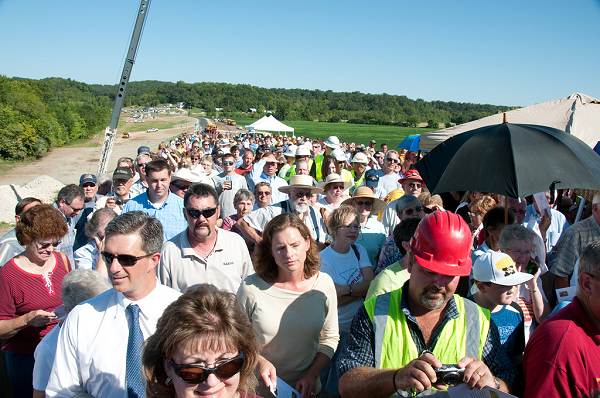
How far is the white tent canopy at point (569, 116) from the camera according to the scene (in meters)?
8.16

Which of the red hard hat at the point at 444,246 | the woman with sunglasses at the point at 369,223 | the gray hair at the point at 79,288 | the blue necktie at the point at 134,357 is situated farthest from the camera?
the woman with sunglasses at the point at 369,223

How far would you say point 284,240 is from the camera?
10.9 feet

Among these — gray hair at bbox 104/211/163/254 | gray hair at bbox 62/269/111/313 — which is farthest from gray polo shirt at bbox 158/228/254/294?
gray hair at bbox 104/211/163/254

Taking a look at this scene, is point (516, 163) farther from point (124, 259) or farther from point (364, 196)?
point (124, 259)

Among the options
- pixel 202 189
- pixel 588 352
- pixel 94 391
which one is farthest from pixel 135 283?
pixel 588 352

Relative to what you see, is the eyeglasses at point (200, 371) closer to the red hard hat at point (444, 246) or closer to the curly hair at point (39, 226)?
the red hard hat at point (444, 246)

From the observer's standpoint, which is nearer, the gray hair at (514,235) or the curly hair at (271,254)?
the curly hair at (271,254)

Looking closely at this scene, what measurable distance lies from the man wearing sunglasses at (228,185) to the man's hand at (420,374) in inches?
228

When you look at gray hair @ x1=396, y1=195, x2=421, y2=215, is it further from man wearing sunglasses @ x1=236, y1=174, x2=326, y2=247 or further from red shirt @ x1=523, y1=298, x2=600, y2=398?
red shirt @ x1=523, y1=298, x2=600, y2=398

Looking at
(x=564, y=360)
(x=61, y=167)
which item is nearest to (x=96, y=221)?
(x=564, y=360)

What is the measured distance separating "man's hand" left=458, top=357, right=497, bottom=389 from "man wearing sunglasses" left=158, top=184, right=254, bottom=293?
2333 millimetres

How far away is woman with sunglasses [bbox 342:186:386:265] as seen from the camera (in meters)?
5.20

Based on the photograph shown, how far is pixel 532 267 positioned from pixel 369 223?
2095 millimetres

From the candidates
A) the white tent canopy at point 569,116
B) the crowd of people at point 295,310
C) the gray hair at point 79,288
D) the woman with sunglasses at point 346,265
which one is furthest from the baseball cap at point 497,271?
the white tent canopy at point 569,116
